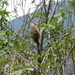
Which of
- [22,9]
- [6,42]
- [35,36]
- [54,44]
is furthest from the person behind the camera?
[22,9]

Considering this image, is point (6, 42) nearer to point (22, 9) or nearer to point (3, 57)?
point (3, 57)

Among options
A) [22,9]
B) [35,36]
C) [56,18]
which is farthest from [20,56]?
[22,9]

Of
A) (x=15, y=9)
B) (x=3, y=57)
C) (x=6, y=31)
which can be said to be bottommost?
(x=3, y=57)

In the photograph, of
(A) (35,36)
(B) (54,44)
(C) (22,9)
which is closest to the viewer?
(A) (35,36)

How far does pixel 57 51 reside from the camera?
4.36ft

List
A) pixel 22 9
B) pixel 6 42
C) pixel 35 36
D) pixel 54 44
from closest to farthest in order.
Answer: pixel 35 36, pixel 54 44, pixel 6 42, pixel 22 9

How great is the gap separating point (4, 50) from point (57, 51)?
0.35m

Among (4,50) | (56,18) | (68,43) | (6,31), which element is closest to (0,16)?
(6,31)

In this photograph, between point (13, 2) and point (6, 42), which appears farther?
point (13, 2)

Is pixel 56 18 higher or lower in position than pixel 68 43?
higher

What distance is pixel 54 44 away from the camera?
3.85 feet

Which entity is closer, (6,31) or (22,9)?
(6,31)

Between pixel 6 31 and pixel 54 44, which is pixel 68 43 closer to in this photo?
pixel 54 44

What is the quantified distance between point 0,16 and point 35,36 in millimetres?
418
